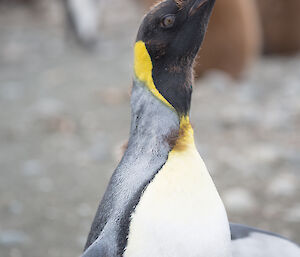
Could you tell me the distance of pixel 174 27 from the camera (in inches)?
45.1

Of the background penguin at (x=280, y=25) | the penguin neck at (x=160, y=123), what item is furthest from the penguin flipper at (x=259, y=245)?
the background penguin at (x=280, y=25)

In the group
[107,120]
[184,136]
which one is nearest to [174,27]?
[184,136]

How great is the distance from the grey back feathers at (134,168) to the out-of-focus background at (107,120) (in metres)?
0.83

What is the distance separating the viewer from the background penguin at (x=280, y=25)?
4.67 metres

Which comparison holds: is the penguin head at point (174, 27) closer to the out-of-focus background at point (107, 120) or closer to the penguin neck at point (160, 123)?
the penguin neck at point (160, 123)

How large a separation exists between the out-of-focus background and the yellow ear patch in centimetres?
96

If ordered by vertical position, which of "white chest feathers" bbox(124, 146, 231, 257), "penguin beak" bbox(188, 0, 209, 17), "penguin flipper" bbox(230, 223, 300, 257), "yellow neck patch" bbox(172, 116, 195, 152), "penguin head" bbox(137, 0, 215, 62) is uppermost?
"penguin beak" bbox(188, 0, 209, 17)

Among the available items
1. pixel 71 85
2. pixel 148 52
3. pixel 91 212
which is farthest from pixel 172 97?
pixel 71 85

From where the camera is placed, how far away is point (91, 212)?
224 centimetres

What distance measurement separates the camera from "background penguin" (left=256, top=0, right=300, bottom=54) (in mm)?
4672

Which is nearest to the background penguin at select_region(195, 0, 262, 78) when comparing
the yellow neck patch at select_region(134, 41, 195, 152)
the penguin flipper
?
the penguin flipper

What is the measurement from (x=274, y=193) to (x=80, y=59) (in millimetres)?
3136

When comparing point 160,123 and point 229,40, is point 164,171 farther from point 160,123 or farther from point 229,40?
point 229,40

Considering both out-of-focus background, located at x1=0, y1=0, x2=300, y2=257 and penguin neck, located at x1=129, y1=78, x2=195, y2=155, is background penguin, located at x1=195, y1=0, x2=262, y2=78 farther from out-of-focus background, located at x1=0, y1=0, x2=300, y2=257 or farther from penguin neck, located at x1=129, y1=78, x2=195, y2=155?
penguin neck, located at x1=129, y1=78, x2=195, y2=155
